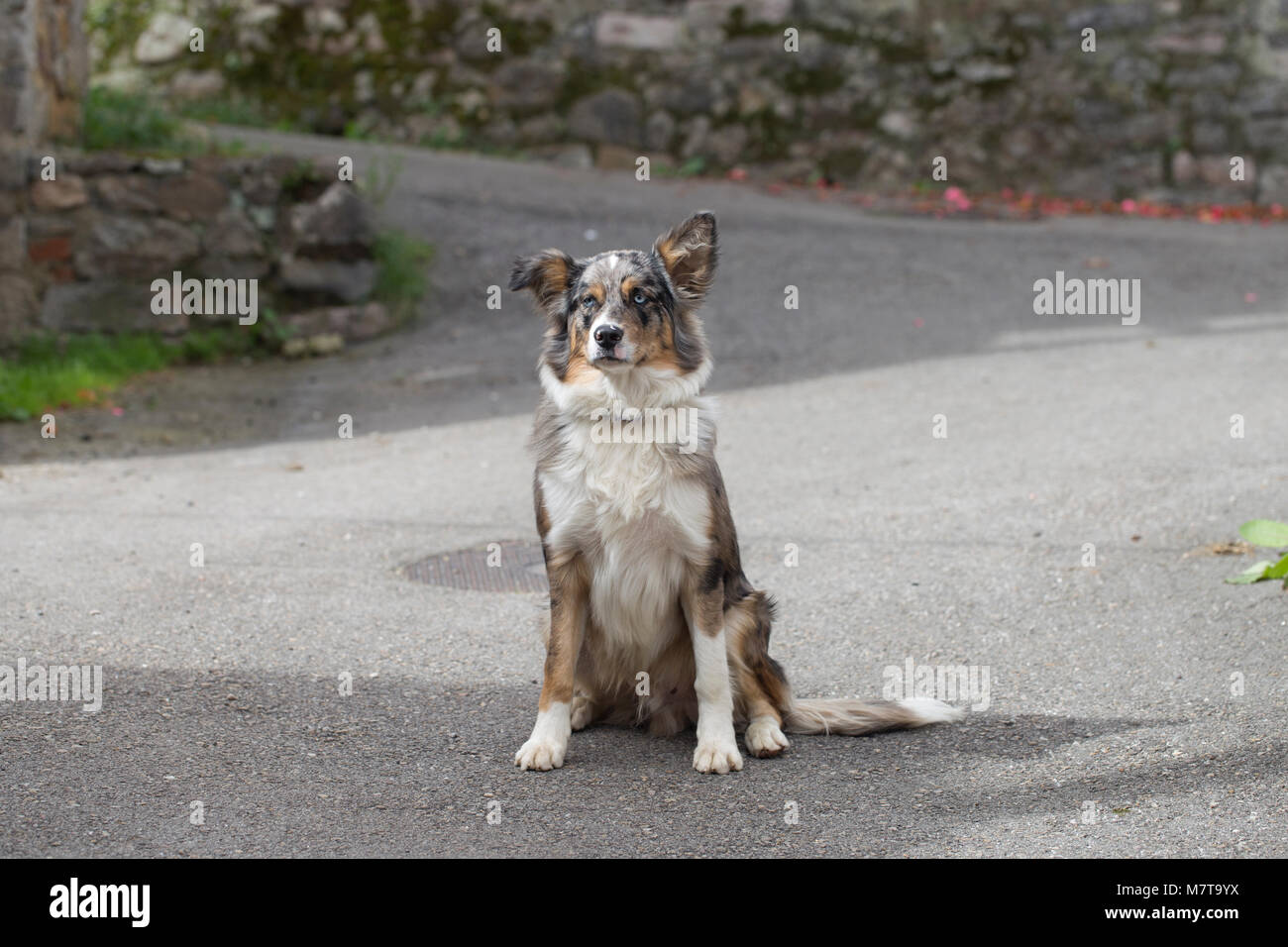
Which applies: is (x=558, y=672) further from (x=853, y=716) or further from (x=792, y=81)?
(x=792, y=81)

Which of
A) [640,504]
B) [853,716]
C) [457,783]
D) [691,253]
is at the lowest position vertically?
[457,783]

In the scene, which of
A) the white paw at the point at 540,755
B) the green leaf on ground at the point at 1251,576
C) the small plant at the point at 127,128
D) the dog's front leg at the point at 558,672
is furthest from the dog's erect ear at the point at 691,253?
the small plant at the point at 127,128

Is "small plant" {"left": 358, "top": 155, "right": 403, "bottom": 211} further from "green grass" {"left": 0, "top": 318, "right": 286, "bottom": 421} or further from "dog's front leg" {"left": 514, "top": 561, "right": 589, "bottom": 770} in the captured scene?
"dog's front leg" {"left": 514, "top": 561, "right": 589, "bottom": 770}

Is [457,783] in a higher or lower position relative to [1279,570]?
lower

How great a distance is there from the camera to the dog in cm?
450

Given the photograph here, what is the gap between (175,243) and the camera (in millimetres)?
11773

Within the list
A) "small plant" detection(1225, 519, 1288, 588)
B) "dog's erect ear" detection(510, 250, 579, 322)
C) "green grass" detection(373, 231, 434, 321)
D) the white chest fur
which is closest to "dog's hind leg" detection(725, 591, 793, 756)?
the white chest fur

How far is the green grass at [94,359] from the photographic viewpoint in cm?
1030

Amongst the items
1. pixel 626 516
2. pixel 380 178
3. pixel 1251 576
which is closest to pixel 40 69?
pixel 380 178

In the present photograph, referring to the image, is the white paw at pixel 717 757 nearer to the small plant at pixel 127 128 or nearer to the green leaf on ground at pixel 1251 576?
the green leaf on ground at pixel 1251 576

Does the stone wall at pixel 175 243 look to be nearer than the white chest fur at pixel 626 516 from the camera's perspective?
No

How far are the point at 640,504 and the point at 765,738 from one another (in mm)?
948

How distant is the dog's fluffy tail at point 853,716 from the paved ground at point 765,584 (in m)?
0.07

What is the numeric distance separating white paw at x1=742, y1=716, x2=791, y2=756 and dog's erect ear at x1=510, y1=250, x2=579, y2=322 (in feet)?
5.19
